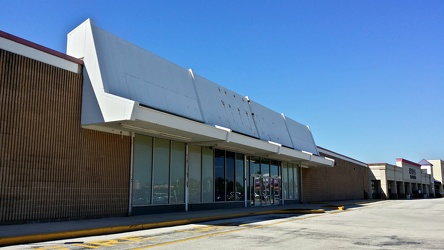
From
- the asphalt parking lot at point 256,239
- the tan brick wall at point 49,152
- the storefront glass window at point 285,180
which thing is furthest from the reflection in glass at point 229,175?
the asphalt parking lot at point 256,239

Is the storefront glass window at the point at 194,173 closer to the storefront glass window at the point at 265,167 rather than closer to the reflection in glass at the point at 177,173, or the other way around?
the reflection in glass at the point at 177,173

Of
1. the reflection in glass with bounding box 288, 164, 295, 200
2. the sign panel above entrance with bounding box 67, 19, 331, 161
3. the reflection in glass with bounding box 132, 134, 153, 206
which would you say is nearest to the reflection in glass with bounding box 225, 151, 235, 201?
the sign panel above entrance with bounding box 67, 19, 331, 161

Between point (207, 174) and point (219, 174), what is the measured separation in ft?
4.20

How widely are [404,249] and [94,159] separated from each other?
1127 cm

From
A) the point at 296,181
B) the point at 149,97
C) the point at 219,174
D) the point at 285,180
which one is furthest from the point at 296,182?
the point at 149,97

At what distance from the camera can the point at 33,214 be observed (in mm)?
13344

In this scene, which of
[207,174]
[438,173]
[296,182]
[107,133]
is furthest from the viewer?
[438,173]

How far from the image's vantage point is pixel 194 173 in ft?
71.8

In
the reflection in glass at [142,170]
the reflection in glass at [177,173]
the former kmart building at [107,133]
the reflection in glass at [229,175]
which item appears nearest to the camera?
the former kmart building at [107,133]

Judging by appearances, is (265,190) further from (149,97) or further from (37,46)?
(37,46)

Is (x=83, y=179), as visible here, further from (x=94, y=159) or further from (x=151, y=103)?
(x=151, y=103)

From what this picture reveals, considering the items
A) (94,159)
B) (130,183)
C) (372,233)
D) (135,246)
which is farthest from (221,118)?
(135,246)

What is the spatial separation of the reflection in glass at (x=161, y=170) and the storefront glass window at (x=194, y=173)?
1980 mm

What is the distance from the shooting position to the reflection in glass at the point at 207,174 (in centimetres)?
2266
